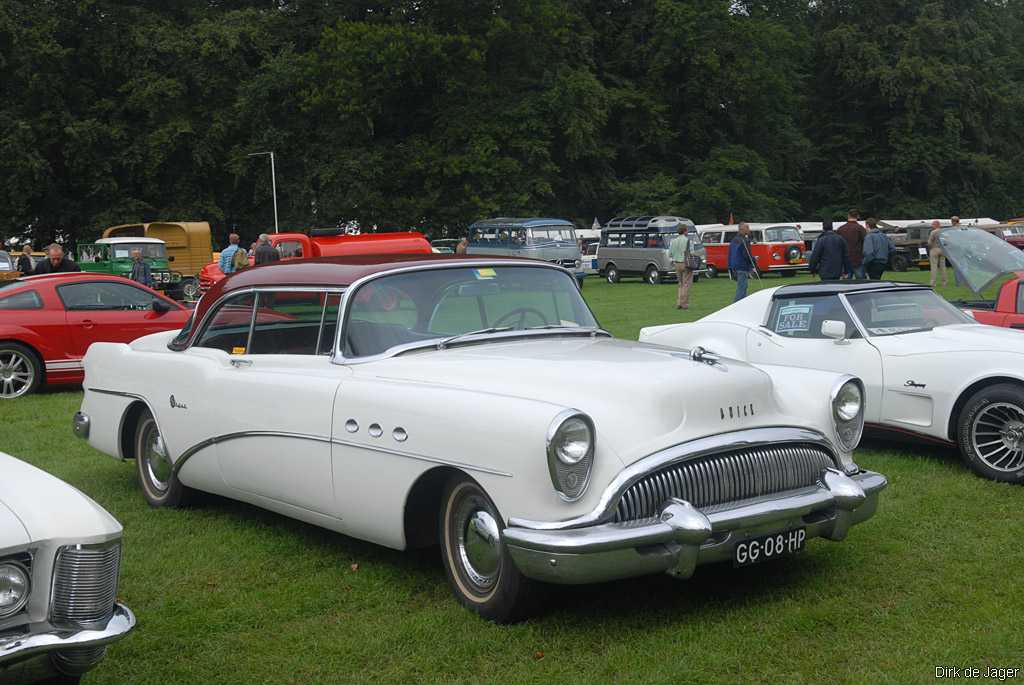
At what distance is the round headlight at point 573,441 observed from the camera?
4461mm

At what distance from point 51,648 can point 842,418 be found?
3.72 metres

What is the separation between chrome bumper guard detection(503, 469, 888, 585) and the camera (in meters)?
4.36

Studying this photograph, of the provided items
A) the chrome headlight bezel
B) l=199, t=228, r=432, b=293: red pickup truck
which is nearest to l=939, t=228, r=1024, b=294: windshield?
the chrome headlight bezel

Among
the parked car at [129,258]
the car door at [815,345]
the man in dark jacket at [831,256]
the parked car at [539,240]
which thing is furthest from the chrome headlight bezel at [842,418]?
the parked car at [129,258]

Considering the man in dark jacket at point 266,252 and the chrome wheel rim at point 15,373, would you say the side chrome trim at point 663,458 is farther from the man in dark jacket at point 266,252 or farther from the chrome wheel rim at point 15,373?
the man in dark jacket at point 266,252

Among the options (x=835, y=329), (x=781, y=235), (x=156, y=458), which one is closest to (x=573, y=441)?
(x=156, y=458)

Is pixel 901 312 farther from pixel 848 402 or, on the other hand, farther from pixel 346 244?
pixel 346 244

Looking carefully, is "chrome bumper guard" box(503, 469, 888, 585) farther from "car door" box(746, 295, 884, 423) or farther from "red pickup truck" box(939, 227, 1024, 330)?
"red pickup truck" box(939, 227, 1024, 330)

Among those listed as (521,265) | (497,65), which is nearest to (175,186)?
(497,65)

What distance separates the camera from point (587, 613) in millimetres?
4941

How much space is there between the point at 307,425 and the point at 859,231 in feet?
48.8

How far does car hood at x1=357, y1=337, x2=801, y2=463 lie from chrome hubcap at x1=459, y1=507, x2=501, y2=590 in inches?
22.1

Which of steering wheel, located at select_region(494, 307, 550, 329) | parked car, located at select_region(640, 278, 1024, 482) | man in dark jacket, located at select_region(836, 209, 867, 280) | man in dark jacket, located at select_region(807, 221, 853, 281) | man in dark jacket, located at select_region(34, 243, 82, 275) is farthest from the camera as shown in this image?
man in dark jacket, located at select_region(836, 209, 867, 280)

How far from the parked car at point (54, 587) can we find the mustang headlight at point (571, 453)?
1658 millimetres
